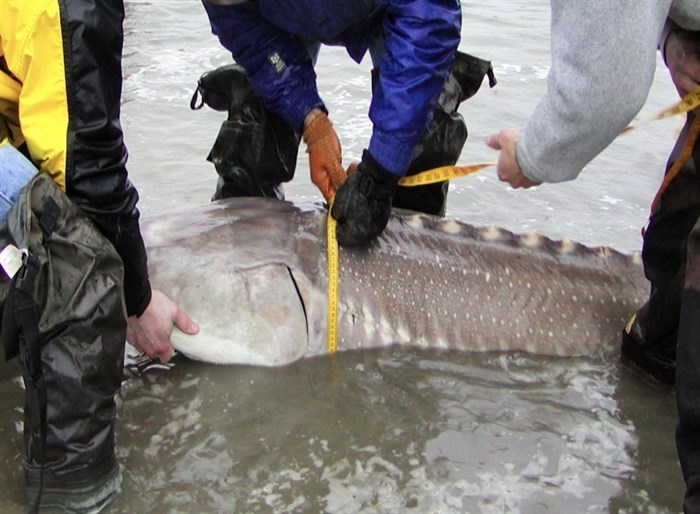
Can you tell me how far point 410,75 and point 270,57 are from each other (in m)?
0.77

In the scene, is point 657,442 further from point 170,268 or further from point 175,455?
point 170,268

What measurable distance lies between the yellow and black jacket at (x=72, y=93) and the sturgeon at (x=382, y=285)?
693mm

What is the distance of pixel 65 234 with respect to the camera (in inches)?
91.8

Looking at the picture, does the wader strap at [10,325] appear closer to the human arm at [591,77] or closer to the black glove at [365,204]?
the black glove at [365,204]

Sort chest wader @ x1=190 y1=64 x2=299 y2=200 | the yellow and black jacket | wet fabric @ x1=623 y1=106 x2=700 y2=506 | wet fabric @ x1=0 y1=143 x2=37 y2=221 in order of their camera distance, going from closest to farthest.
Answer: the yellow and black jacket → wet fabric @ x1=0 y1=143 x2=37 y2=221 → wet fabric @ x1=623 y1=106 x2=700 y2=506 → chest wader @ x1=190 y1=64 x2=299 y2=200

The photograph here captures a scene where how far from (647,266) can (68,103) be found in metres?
2.01

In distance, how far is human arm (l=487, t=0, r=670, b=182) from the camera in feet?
6.56

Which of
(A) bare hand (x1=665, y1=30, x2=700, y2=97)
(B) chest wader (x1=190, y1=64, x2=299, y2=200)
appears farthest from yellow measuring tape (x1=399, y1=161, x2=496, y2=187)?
(A) bare hand (x1=665, y1=30, x2=700, y2=97)

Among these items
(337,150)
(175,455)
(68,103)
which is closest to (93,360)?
(175,455)

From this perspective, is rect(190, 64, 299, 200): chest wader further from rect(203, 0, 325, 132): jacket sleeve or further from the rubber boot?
the rubber boot

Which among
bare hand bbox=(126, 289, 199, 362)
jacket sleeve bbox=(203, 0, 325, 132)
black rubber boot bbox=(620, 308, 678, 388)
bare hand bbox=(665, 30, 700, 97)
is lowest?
black rubber boot bbox=(620, 308, 678, 388)

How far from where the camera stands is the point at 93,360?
7.71ft

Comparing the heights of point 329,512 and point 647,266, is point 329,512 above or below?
below

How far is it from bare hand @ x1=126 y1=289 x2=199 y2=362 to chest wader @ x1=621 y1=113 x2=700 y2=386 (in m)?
1.65
